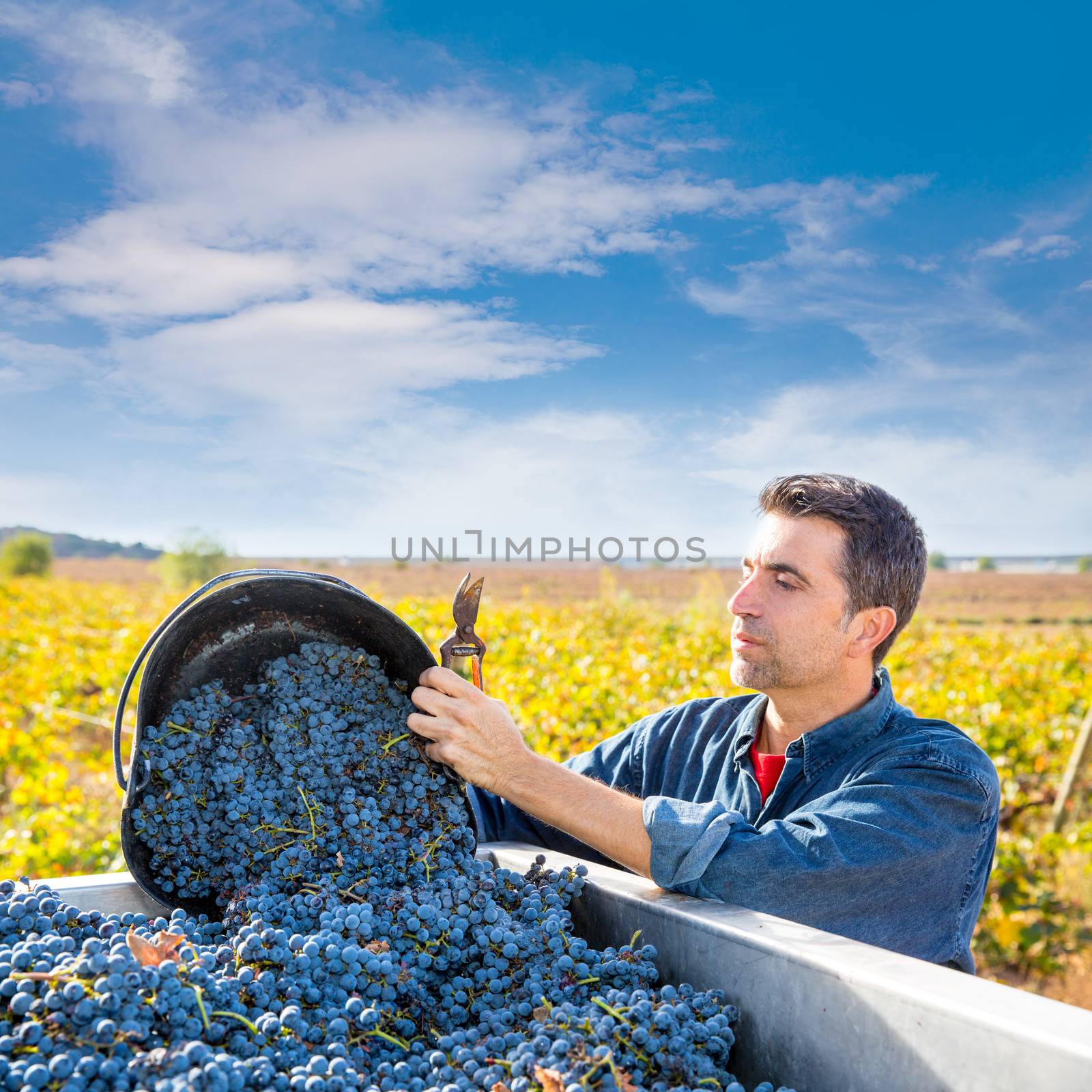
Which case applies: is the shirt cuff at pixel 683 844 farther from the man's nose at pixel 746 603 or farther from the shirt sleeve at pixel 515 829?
the man's nose at pixel 746 603

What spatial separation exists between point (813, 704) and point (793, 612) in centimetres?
22

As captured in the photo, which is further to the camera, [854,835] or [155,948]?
[854,835]

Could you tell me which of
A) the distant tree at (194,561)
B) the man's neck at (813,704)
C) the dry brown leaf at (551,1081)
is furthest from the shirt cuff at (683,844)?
the distant tree at (194,561)

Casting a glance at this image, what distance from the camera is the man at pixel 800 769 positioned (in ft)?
5.40

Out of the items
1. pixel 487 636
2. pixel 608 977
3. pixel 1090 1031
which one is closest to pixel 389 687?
pixel 608 977

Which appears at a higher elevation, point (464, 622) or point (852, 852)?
point (464, 622)

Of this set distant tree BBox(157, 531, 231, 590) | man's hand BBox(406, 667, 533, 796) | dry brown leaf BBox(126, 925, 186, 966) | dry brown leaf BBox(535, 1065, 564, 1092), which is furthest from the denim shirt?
distant tree BBox(157, 531, 231, 590)

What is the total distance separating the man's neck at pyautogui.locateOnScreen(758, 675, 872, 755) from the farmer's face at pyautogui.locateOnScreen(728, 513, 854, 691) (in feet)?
0.14

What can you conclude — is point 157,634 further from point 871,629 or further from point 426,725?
point 871,629

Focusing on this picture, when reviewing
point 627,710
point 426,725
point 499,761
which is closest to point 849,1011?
point 499,761

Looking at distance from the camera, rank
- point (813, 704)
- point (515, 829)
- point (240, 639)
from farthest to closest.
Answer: point (813, 704)
point (515, 829)
point (240, 639)

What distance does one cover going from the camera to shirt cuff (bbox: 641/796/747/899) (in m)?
1.61

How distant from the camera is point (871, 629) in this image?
2.32 m

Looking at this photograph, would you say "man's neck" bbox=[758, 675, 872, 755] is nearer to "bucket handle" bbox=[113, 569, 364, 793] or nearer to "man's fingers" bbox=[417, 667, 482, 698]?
"man's fingers" bbox=[417, 667, 482, 698]
